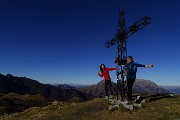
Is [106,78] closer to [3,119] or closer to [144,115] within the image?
[144,115]

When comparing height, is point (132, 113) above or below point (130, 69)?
below

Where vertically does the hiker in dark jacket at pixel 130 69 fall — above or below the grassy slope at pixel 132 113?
above

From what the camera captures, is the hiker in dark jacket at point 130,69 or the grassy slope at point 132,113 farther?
the hiker in dark jacket at point 130,69

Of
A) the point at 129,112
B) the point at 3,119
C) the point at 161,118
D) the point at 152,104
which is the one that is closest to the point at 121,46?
the point at 152,104

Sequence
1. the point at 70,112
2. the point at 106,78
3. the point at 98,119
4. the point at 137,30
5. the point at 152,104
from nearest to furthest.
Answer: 1. the point at 98,119
2. the point at 152,104
3. the point at 70,112
4. the point at 106,78
5. the point at 137,30

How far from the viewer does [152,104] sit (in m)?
19.9

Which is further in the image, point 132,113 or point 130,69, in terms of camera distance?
point 130,69

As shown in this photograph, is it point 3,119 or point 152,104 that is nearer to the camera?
point 152,104

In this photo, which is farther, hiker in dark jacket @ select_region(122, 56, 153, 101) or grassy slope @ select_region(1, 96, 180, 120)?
hiker in dark jacket @ select_region(122, 56, 153, 101)

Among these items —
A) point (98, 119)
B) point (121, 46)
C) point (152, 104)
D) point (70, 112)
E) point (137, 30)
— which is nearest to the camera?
point (98, 119)

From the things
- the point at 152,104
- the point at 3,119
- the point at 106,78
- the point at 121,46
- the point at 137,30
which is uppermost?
the point at 137,30

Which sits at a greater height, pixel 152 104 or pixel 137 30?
pixel 137 30

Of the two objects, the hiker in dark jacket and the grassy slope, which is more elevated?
the hiker in dark jacket

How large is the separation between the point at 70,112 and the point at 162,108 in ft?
24.5
